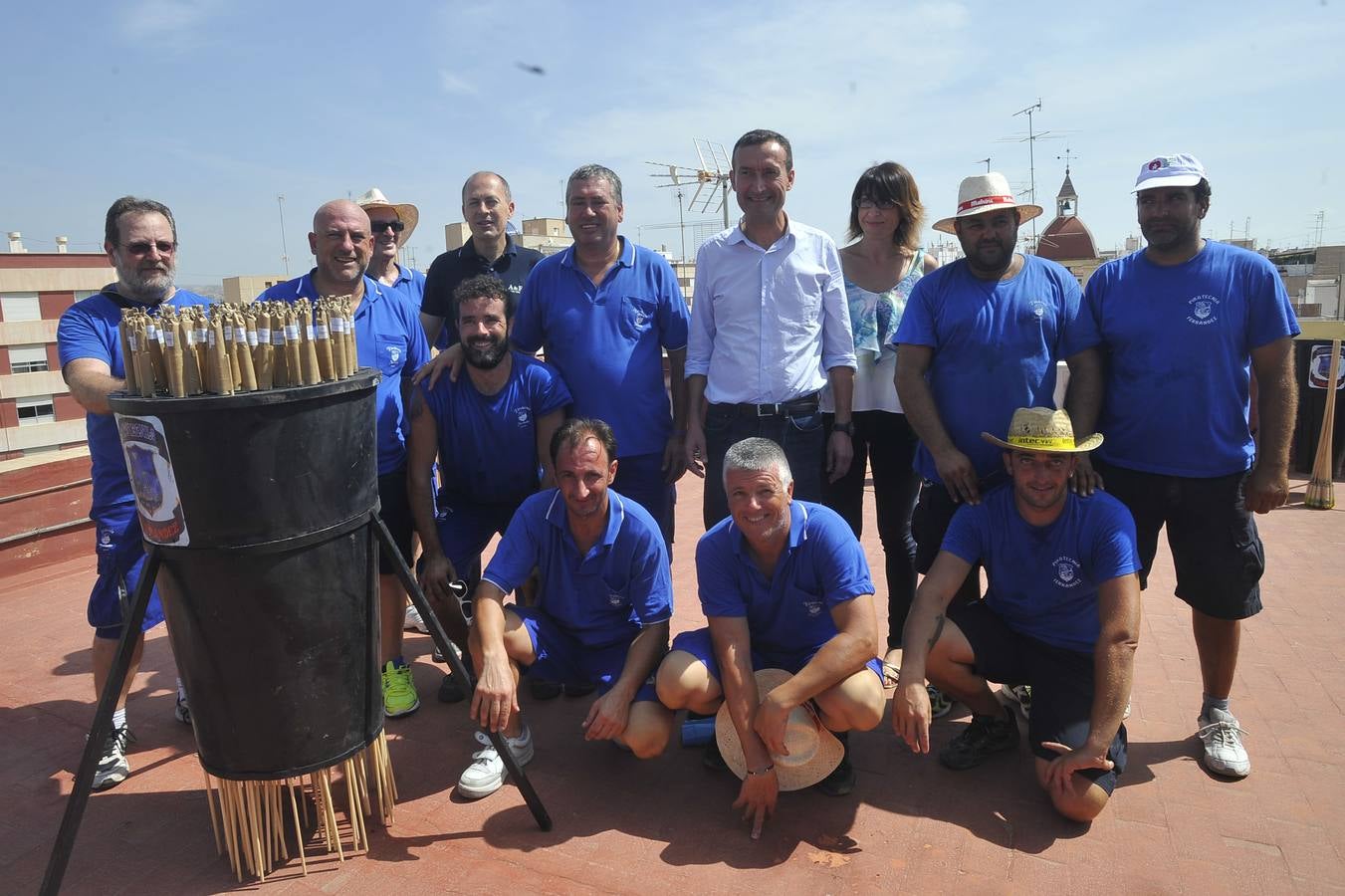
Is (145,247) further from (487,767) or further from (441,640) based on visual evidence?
(487,767)

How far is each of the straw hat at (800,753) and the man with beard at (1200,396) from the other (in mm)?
1272

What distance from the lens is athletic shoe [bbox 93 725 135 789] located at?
312 cm

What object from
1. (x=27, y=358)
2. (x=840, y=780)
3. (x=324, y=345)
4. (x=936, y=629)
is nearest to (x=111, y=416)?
(x=324, y=345)

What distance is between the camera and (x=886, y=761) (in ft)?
10.3

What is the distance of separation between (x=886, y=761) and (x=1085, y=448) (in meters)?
1.35

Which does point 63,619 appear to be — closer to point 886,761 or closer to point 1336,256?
point 886,761

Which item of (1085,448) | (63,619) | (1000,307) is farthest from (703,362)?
(63,619)

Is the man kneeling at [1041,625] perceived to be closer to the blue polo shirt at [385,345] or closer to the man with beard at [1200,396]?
the man with beard at [1200,396]

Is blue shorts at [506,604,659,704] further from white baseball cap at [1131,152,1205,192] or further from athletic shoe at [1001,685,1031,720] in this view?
white baseball cap at [1131,152,1205,192]

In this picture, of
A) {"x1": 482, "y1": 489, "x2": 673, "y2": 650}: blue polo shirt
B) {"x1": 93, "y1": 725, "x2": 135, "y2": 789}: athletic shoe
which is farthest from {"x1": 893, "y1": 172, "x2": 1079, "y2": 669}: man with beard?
{"x1": 93, "y1": 725, "x2": 135, "y2": 789}: athletic shoe

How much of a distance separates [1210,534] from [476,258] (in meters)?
3.68

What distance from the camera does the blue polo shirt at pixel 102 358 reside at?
10.2 ft

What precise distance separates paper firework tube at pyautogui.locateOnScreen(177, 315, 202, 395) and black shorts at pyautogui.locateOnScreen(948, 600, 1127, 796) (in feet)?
8.64

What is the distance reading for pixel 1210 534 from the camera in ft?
10.2
